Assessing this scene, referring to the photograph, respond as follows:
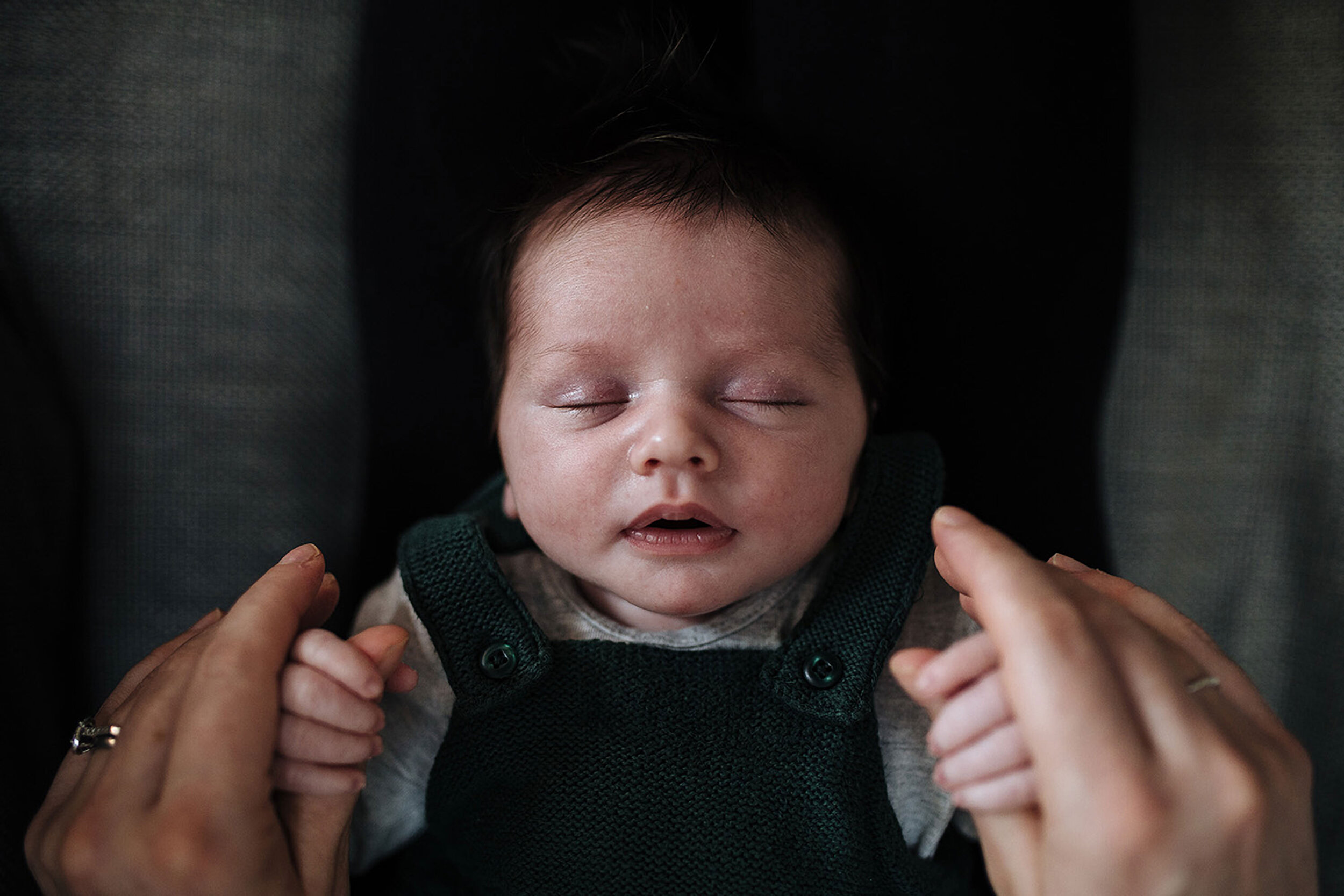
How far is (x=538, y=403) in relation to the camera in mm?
946

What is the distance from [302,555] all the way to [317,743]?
177 mm

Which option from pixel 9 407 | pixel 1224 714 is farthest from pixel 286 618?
pixel 1224 714

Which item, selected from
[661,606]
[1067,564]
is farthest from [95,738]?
[1067,564]

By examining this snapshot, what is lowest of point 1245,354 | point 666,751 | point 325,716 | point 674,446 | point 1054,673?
point 666,751

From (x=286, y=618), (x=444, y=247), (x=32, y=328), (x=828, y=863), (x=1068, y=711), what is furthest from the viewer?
(x=444, y=247)

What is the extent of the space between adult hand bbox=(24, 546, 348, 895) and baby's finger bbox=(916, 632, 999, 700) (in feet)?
1.63

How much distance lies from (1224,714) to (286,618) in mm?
730

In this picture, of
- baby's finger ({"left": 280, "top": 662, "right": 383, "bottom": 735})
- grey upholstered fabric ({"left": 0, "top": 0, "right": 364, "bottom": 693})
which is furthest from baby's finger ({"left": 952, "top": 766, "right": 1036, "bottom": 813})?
grey upholstered fabric ({"left": 0, "top": 0, "right": 364, "bottom": 693})

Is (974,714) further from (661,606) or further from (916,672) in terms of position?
(661,606)

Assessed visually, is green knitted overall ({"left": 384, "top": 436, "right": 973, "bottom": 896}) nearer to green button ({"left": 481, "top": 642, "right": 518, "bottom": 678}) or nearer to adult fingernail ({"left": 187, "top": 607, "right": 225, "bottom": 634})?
green button ({"left": 481, "top": 642, "right": 518, "bottom": 678})

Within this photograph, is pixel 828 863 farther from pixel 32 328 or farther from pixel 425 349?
pixel 32 328

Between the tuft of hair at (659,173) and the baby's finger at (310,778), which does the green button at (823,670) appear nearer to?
the tuft of hair at (659,173)

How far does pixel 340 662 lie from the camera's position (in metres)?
0.72

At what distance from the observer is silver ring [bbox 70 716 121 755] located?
72 centimetres
